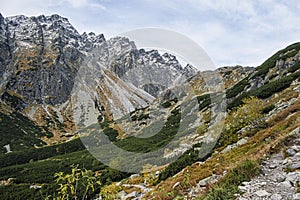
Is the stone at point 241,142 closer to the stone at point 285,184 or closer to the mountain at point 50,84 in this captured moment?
the stone at point 285,184

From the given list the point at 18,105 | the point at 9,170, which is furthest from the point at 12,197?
the point at 18,105

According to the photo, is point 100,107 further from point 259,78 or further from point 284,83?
point 284,83

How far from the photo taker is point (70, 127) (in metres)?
145

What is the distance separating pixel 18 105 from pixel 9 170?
88057mm

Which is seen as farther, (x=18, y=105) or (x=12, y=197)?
(x=18, y=105)

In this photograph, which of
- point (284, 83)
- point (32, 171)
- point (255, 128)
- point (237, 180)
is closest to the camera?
point (237, 180)

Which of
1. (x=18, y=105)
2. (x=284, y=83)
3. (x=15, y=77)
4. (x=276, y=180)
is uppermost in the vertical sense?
(x=15, y=77)

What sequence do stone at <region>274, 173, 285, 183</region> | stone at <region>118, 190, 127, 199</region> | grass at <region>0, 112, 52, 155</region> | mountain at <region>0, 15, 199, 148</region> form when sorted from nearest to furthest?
stone at <region>274, 173, 285, 183</region> → stone at <region>118, 190, 127, 199</region> → grass at <region>0, 112, 52, 155</region> → mountain at <region>0, 15, 199, 148</region>

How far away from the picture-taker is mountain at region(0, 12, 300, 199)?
12.9m

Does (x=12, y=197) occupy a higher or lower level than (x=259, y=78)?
lower

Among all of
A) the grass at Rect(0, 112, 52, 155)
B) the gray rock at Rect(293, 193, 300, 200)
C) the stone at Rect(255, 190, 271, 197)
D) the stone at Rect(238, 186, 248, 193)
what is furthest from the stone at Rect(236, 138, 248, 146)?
the grass at Rect(0, 112, 52, 155)

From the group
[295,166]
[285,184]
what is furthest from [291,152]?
[285,184]

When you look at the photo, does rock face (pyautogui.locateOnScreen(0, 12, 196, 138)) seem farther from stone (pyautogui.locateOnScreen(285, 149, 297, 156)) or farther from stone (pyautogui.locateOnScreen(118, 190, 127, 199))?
stone (pyautogui.locateOnScreen(285, 149, 297, 156))

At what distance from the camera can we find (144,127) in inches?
3519
